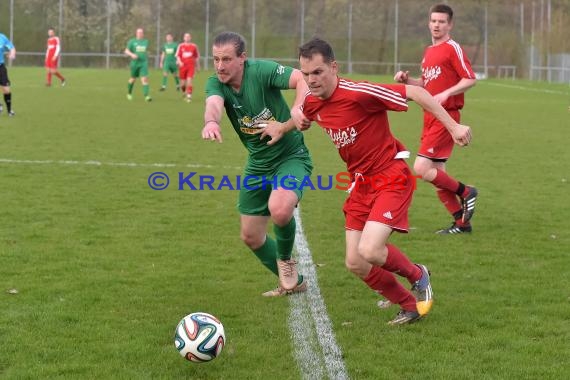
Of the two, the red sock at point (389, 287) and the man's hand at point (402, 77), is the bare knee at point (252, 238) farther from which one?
the man's hand at point (402, 77)

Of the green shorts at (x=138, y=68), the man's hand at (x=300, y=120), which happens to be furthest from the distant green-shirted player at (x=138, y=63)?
the man's hand at (x=300, y=120)

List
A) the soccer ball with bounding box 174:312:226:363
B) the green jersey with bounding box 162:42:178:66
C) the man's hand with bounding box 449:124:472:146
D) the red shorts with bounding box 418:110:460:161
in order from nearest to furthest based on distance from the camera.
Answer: the soccer ball with bounding box 174:312:226:363
the man's hand with bounding box 449:124:472:146
the red shorts with bounding box 418:110:460:161
the green jersey with bounding box 162:42:178:66

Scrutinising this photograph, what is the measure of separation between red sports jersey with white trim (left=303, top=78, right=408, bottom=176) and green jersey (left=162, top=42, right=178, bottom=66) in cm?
2614

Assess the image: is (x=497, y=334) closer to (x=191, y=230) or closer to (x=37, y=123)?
(x=191, y=230)

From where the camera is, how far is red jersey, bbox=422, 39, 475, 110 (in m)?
8.21

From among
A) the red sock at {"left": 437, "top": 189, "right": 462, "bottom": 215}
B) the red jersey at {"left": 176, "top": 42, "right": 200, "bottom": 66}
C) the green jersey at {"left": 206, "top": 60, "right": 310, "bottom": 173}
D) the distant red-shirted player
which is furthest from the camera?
the red jersey at {"left": 176, "top": 42, "right": 200, "bottom": 66}

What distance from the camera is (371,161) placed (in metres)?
5.36

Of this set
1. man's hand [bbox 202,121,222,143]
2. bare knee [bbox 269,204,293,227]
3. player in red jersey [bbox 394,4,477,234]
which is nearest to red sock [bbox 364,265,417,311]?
bare knee [bbox 269,204,293,227]

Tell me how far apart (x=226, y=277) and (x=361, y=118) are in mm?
1913

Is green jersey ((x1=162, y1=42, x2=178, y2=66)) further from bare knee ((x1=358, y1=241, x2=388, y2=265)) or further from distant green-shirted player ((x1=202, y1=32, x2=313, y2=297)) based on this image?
bare knee ((x1=358, y1=241, x2=388, y2=265))

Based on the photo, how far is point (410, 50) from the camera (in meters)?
53.7

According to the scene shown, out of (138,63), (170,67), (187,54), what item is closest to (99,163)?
(138,63)

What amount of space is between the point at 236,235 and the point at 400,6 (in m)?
49.0

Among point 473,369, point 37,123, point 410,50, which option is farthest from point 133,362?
point 410,50
